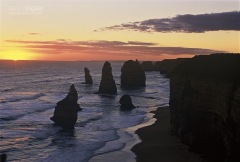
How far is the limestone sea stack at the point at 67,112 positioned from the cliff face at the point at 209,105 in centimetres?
1451

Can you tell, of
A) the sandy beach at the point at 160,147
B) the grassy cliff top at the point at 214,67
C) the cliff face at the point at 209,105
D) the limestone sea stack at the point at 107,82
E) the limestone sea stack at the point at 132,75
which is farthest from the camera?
the limestone sea stack at the point at 132,75

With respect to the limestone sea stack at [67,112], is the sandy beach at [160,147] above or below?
below

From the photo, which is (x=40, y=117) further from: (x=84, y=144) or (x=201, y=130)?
(x=201, y=130)

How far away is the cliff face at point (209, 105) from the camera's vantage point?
99.3 ft

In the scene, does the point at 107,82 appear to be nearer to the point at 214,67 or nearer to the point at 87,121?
the point at 87,121

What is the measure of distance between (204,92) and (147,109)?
1480 inches

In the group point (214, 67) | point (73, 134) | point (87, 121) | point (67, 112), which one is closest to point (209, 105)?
point (214, 67)

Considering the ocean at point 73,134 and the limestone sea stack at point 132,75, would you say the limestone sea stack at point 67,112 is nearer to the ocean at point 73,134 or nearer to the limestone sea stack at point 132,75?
the ocean at point 73,134

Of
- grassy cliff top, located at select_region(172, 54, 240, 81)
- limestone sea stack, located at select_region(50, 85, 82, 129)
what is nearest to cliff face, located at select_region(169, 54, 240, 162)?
grassy cliff top, located at select_region(172, 54, 240, 81)

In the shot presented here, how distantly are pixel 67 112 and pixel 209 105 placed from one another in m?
23.7

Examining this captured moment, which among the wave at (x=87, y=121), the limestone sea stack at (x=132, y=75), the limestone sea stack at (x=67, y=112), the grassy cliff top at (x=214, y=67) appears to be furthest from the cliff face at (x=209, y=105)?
the limestone sea stack at (x=132, y=75)

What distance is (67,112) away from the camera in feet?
173

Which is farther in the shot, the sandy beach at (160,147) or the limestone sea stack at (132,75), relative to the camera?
the limestone sea stack at (132,75)

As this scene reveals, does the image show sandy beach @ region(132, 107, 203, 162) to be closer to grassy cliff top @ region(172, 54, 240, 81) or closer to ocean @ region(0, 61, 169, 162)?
ocean @ region(0, 61, 169, 162)
